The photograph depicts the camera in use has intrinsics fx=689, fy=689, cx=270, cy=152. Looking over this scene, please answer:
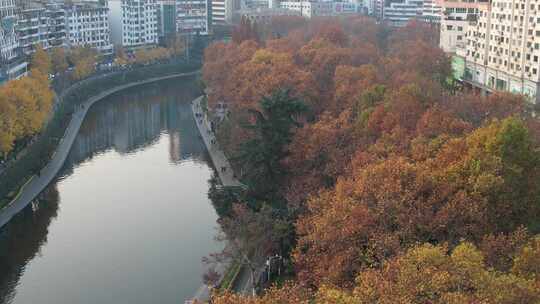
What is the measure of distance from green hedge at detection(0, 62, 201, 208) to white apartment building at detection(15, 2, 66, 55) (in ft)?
18.0

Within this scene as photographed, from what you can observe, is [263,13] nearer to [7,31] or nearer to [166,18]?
[166,18]

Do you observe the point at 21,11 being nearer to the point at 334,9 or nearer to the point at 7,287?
the point at 7,287

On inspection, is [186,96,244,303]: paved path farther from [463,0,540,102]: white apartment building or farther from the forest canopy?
[463,0,540,102]: white apartment building

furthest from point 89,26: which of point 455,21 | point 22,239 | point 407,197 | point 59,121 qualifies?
point 407,197

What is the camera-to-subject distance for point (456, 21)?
56312mm

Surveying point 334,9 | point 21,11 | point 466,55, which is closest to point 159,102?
point 21,11

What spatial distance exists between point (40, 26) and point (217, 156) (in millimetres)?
30328

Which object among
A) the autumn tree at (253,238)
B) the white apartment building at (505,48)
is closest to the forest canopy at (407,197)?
the autumn tree at (253,238)

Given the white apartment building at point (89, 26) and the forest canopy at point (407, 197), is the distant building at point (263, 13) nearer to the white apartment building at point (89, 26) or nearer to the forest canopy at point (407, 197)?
the white apartment building at point (89, 26)

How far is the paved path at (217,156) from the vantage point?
122 feet

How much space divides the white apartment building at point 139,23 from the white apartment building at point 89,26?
8.56 ft

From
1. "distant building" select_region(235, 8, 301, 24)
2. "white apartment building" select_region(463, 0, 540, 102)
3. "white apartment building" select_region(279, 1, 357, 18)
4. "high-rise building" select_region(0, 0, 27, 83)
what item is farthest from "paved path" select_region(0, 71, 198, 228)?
"white apartment building" select_region(279, 1, 357, 18)

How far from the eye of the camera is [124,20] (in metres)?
78.9

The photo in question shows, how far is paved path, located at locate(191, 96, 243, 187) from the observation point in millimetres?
37125
